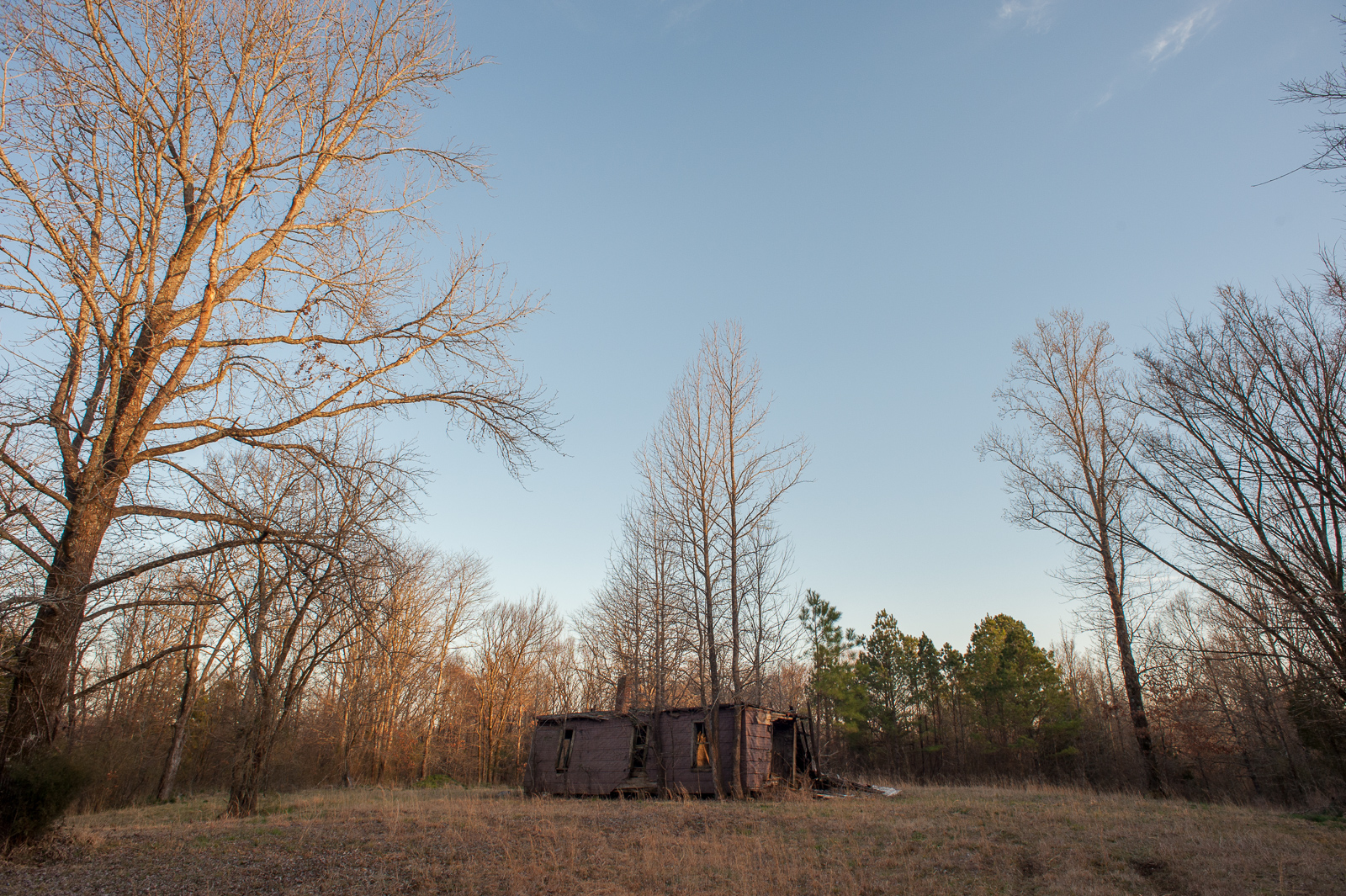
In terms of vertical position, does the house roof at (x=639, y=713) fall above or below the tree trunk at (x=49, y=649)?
below

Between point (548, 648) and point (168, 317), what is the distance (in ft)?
106

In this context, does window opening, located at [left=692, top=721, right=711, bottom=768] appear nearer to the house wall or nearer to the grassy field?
the house wall

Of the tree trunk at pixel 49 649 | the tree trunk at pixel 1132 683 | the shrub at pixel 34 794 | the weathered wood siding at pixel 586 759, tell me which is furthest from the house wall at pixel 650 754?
the tree trunk at pixel 49 649

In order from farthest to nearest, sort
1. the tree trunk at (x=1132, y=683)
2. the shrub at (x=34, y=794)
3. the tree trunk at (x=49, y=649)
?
the tree trunk at (x=1132, y=683) < the shrub at (x=34, y=794) < the tree trunk at (x=49, y=649)

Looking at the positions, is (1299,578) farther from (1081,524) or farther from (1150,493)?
(1081,524)

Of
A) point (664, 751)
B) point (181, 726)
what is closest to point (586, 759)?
point (664, 751)

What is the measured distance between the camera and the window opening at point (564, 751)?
17.8 m

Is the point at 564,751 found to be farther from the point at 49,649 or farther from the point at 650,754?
the point at 49,649

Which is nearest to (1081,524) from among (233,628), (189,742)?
(233,628)

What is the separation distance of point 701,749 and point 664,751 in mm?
1024

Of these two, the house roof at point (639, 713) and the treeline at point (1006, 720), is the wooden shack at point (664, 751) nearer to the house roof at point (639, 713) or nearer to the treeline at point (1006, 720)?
the house roof at point (639, 713)

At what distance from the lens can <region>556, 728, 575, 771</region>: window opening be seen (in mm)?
17844

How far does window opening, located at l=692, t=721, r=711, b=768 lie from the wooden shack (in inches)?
0.8

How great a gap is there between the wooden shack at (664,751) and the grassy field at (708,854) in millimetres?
4181
